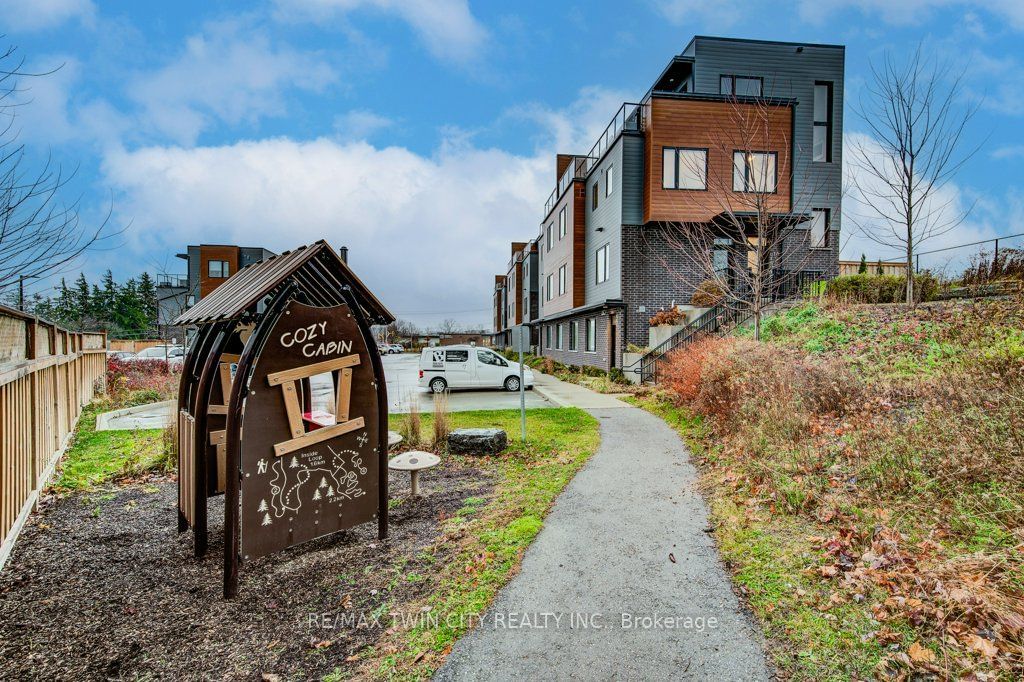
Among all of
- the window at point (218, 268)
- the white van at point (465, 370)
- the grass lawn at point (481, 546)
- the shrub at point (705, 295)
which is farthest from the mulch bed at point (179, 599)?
the window at point (218, 268)

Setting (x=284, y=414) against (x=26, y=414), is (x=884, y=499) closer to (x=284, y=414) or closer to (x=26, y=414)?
(x=284, y=414)

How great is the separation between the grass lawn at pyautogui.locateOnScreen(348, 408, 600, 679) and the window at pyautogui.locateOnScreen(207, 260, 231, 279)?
51.6 meters

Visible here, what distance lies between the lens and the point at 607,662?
3.22 meters

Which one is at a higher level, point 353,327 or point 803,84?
point 803,84

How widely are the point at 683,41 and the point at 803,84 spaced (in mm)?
5478

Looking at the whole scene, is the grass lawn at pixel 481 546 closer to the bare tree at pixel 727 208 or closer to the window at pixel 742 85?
the bare tree at pixel 727 208

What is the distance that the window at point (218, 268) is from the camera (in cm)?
5225

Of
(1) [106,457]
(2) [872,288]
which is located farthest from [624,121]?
(1) [106,457]

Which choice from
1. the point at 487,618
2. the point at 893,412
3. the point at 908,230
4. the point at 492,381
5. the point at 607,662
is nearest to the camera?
the point at 607,662

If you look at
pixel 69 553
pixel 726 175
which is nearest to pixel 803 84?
pixel 726 175

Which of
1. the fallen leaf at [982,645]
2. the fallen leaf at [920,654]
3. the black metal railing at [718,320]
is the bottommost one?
the fallen leaf at [920,654]

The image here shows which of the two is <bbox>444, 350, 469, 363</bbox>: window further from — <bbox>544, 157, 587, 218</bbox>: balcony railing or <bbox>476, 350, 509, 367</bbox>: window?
<bbox>544, 157, 587, 218</bbox>: balcony railing

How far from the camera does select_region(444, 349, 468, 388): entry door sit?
60.0 feet

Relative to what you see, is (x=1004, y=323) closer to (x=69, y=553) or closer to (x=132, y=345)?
(x=69, y=553)
